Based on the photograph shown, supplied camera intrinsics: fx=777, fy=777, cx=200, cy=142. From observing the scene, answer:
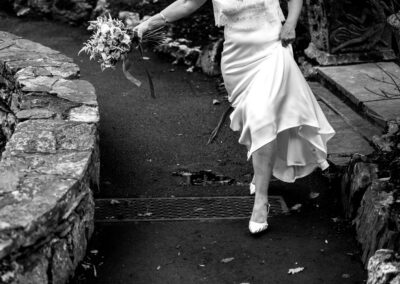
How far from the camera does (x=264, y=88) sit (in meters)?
5.21

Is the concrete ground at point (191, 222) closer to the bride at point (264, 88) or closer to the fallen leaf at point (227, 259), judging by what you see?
the fallen leaf at point (227, 259)

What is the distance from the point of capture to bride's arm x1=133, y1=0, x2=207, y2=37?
554 centimetres

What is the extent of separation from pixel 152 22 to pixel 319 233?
1916 millimetres

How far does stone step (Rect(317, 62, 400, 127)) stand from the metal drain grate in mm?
1328

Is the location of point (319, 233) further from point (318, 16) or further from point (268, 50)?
point (318, 16)

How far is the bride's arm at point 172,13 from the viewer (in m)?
5.54

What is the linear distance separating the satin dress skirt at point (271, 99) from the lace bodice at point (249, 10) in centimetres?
6

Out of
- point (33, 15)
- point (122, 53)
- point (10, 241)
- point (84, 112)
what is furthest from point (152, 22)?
point (33, 15)

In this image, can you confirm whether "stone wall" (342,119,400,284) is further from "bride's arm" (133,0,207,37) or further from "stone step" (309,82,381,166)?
"bride's arm" (133,0,207,37)

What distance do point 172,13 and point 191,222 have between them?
1508 mm

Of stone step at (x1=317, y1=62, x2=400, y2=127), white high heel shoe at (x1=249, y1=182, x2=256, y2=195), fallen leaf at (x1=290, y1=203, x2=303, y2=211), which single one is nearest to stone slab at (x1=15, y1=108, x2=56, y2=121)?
white high heel shoe at (x1=249, y1=182, x2=256, y2=195)

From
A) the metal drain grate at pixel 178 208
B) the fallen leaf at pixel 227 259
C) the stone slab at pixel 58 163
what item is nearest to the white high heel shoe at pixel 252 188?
the metal drain grate at pixel 178 208

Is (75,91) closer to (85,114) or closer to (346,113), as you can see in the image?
(85,114)

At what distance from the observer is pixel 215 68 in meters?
9.20
